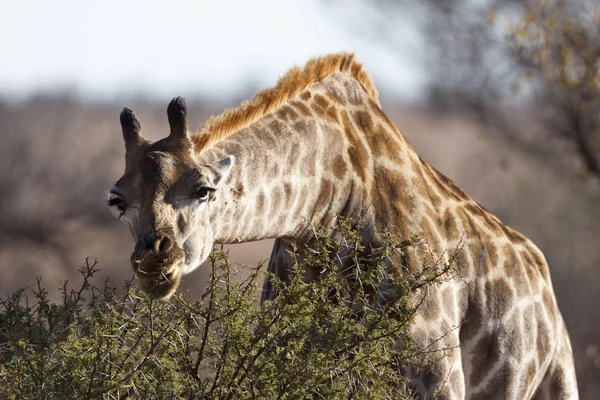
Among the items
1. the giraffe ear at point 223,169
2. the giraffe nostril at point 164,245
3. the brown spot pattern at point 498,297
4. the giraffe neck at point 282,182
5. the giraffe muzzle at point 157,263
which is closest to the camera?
the giraffe muzzle at point 157,263

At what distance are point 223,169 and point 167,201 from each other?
43 cm

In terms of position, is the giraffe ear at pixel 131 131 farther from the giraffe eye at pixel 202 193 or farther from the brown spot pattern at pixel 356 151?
the brown spot pattern at pixel 356 151

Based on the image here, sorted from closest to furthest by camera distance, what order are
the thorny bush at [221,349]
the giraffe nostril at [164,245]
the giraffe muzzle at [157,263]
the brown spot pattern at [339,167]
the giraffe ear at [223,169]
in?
the thorny bush at [221,349] → the giraffe muzzle at [157,263] → the giraffe nostril at [164,245] → the giraffe ear at [223,169] → the brown spot pattern at [339,167]

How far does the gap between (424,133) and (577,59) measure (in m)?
18.9

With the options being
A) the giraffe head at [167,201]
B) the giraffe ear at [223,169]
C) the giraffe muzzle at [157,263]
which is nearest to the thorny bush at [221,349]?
the giraffe muzzle at [157,263]

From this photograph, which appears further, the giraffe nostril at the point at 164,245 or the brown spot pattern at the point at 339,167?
the brown spot pattern at the point at 339,167

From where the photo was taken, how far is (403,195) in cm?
695

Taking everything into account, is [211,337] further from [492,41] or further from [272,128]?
[492,41]

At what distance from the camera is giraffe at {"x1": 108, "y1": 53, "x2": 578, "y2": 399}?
6000 millimetres

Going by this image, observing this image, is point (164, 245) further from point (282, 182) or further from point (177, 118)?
point (282, 182)

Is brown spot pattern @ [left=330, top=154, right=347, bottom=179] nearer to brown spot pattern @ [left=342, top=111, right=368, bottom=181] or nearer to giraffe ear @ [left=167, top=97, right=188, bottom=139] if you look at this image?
brown spot pattern @ [left=342, top=111, right=368, bottom=181]

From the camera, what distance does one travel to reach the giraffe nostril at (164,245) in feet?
19.0

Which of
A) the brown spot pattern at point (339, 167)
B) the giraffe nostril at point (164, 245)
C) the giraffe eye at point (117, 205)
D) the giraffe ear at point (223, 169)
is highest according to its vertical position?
the brown spot pattern at point (339, 167)

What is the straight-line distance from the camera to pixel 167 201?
5.95 m
